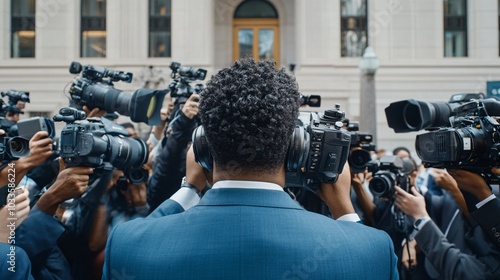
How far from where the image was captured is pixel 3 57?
47.3 feet

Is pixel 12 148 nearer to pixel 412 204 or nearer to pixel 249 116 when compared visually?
pixel 249 116

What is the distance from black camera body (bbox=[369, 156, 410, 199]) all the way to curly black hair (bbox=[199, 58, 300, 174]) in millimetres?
2192

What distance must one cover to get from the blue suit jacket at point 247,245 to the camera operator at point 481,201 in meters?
1.24

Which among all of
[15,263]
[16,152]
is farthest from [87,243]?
[15,263]

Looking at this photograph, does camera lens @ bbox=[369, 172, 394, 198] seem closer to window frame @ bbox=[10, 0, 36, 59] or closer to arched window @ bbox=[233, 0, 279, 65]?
window frame @ bbox=[10, 0, 36, 59]

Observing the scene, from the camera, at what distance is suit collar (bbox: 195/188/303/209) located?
176 centimetres

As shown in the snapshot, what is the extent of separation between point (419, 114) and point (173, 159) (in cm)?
191

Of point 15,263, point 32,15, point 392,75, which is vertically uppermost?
point 32,15

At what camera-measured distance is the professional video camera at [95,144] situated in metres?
3.18

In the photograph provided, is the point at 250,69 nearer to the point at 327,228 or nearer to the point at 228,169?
the point at 228,169

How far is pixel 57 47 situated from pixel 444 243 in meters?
15.3

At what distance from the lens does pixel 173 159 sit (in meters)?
4.25

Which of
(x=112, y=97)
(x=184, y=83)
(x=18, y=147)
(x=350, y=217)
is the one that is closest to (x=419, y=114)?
(x=350, y=217)

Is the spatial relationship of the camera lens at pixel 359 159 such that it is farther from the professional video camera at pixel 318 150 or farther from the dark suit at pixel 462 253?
the professional video camera at pixel 318 150
